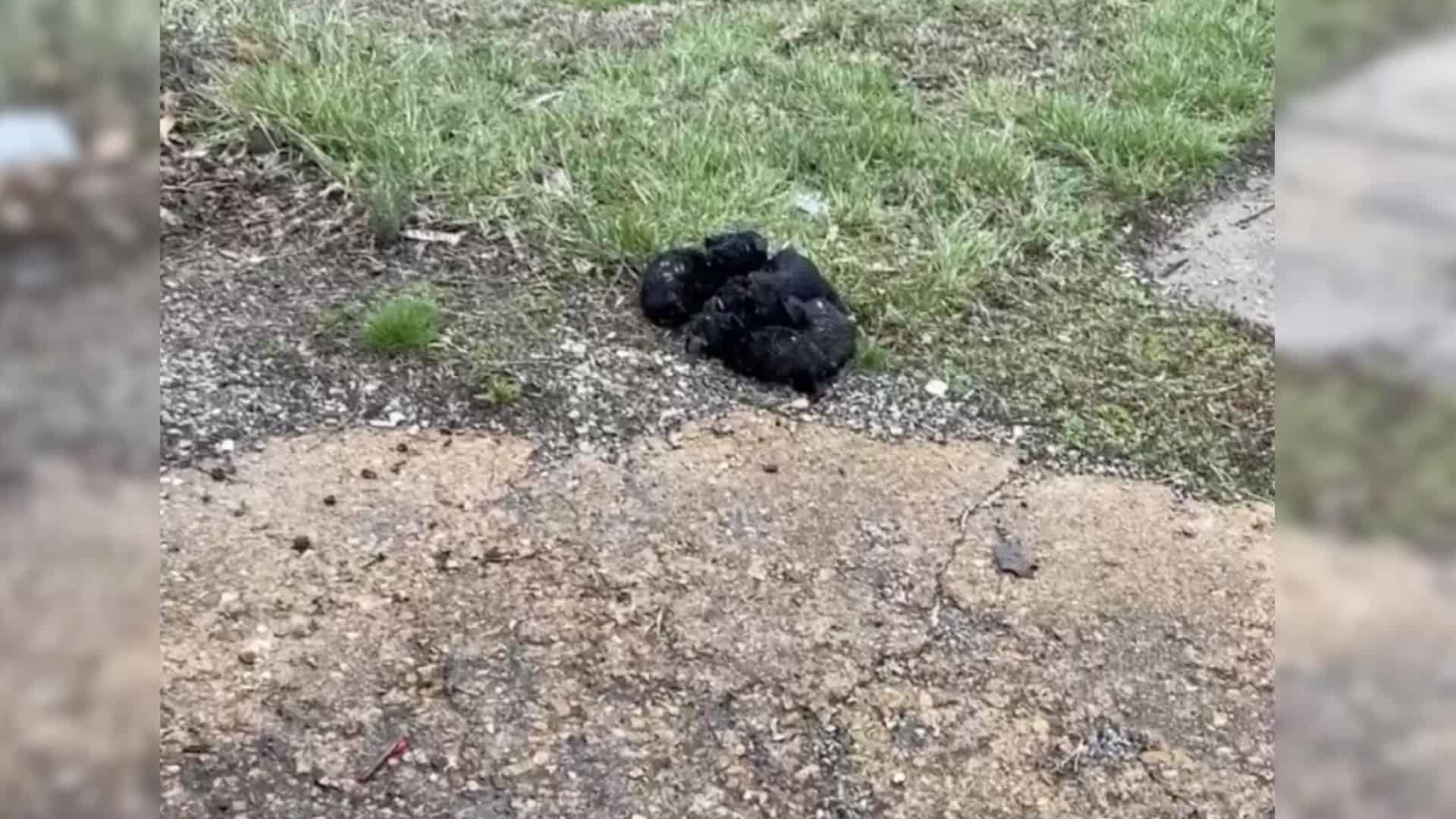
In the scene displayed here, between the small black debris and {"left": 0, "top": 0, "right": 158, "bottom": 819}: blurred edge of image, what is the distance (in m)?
2.06

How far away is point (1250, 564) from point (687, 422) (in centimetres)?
114

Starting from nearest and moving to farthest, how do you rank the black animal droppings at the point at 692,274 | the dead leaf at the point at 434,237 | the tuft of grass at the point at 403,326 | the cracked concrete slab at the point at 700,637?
the cracked concrete slab at the point at 700,637, the tuft of grass at the point at 403,326, the black animal droppings at the point at 692,274, the dead leaf at the point at 434,237

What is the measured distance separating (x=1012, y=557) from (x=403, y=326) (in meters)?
1.41

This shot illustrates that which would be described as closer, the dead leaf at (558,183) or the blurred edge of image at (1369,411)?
the blurred edge of image at (1369,411)

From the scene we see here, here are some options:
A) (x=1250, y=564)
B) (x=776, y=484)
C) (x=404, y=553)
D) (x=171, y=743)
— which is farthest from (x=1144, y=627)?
(x=171, y=743)

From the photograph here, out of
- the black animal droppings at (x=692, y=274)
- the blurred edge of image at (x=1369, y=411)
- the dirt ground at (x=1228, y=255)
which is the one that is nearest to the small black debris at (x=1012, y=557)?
the black animal droppings at (x=692, y=274)

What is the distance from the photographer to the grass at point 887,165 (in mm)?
3396

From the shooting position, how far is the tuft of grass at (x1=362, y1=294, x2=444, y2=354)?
3.13 m

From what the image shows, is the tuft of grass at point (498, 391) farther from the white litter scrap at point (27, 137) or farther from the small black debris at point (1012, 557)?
the white litter scrap at point (27, 137)

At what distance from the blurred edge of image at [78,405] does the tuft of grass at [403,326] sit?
7.99 feet

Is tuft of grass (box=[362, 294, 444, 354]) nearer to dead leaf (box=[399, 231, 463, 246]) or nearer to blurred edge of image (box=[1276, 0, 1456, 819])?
dead leaf (box=[399, 231, 463, 246])

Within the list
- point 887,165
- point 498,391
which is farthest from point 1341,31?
point 887,165

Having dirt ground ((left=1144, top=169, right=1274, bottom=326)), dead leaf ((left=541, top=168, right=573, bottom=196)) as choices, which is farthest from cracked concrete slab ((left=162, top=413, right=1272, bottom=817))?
dead leaf ((left=541, top=168, right=573, bottom=196))

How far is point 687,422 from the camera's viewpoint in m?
3.03
